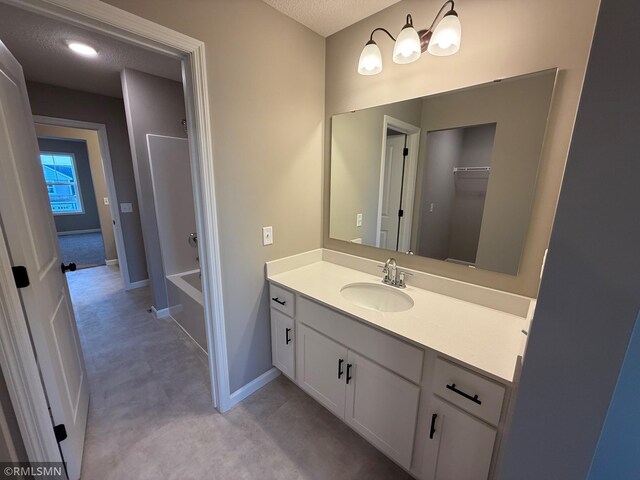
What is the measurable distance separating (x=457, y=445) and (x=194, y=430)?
1444 millimetres

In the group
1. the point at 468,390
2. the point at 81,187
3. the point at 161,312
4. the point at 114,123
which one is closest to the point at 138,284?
the point at 161,312

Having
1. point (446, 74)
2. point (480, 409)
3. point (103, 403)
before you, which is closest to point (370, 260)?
point (480, 409)

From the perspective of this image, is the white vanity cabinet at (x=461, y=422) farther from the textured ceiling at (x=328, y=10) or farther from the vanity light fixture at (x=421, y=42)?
the textured ceiling at (x=328, y=10)

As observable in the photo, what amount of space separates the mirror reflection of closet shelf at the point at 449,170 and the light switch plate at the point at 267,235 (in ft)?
1.84

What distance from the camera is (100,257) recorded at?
16.5 feet

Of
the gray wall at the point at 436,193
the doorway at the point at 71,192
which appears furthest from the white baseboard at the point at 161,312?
the doorway at the point at 71,192

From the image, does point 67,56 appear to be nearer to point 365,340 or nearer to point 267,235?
point 267,235

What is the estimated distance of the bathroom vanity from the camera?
3.20 ft

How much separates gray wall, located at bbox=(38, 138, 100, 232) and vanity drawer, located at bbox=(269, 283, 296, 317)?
725cm

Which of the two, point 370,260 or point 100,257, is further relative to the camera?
point 100,257

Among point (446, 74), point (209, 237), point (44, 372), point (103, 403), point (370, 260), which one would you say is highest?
point (446, 74)

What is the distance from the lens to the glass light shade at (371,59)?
1.43 m

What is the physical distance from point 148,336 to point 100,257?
12.0 ft

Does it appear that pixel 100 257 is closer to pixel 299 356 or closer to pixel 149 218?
pixel 149 218
